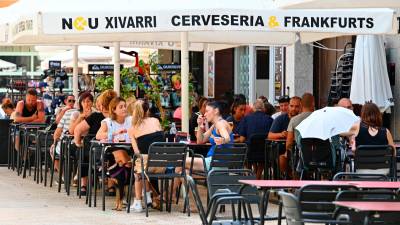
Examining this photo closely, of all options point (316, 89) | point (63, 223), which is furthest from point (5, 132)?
point (63, 223)

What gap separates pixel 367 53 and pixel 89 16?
7.06m

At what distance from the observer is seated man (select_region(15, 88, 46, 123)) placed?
77.7ft

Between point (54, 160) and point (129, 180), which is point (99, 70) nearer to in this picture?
point (54, 160)

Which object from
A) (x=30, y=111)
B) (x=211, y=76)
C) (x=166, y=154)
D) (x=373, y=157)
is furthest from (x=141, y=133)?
(x=211, y=76)

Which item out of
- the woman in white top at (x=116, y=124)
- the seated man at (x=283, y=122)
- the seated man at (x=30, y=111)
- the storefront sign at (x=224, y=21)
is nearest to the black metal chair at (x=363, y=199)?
the storefront sign at (x=224, y=21)

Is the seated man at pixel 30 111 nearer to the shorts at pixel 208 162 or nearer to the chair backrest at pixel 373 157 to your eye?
the shorts at pixel 208 162

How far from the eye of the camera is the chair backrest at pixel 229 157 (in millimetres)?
15305

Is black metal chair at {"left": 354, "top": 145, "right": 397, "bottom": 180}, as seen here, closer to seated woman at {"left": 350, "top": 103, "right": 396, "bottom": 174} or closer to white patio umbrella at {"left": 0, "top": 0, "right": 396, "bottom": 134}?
seated woman at {"left": 350, "top": 103, "right": 396, "bottom": 174}

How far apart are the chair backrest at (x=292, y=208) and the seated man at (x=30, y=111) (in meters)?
14.5

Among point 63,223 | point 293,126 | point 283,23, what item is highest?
point 283,23

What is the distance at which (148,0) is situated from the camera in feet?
56.9

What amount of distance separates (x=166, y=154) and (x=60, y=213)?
167cm

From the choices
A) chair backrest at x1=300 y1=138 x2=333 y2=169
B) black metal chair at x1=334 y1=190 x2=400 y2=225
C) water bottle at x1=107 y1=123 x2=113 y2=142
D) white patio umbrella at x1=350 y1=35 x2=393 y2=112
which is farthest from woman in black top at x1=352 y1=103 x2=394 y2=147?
white patio umbrella at x1=350 y1=35 x2=393 y2=112

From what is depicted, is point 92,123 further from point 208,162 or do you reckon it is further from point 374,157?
point 374,157
